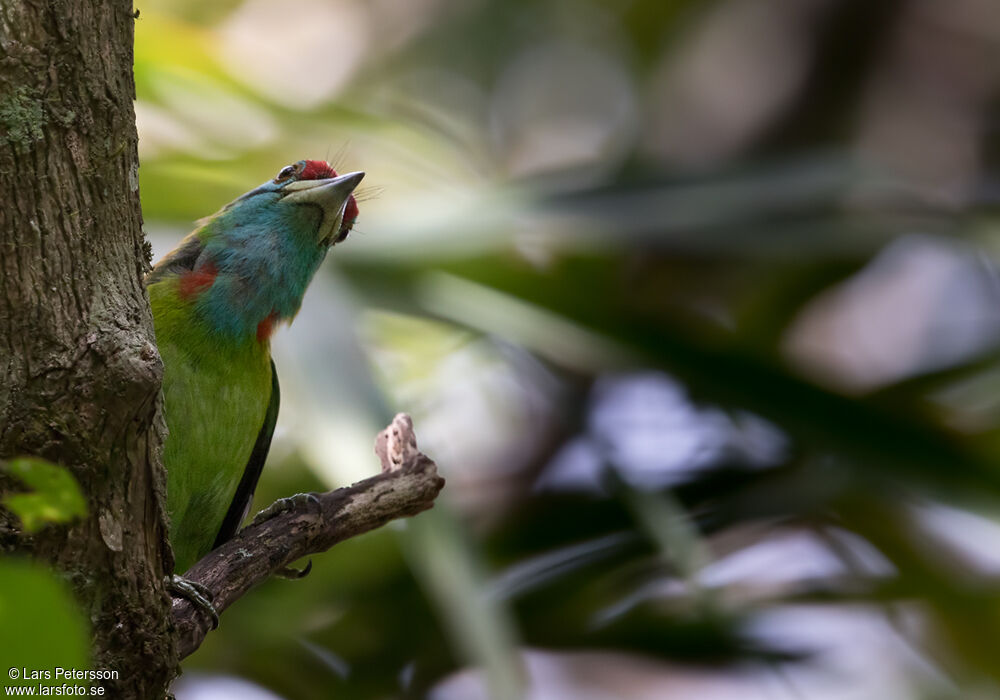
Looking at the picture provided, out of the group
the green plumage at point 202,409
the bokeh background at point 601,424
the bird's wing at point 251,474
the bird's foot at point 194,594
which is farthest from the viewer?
the bokeh background at point 601,424

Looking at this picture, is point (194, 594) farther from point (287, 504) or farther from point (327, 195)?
point (327, 195)

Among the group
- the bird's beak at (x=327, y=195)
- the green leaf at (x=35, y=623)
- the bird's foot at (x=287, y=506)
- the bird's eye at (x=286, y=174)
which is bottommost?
the green leaf at (x=35, y=623)

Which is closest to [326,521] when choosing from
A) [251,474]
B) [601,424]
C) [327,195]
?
[251,474]

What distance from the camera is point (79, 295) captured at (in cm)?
176

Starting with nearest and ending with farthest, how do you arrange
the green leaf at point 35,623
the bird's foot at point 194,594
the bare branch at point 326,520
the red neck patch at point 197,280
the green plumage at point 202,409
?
the green leaf at point 35,623 → the bird's foot at point 194,594 → the bare branch at point 326,520 → the green plumage at point 202,409 → the red neck patch at point 197,280

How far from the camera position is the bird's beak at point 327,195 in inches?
132

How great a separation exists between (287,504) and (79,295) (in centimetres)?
95

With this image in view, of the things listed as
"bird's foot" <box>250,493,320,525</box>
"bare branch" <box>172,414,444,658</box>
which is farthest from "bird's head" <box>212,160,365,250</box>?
"bare branch" <box>172,414,444,658</box>

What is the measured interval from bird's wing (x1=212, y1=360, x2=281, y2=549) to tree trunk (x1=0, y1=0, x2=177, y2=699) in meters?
1.62

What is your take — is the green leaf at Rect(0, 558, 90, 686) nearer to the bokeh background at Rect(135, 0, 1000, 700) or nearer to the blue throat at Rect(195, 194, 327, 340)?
the bokeh background at Rect(135, 0, 1000, 700)

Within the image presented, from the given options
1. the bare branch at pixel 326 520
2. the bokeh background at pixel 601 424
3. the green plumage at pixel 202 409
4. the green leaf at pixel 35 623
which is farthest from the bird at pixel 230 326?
the green leaf at pixel 35 623

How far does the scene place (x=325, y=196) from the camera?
11.1ft

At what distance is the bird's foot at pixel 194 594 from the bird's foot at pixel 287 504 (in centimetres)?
34

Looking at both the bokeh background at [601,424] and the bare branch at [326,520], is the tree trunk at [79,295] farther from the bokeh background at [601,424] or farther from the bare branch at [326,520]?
the bokeh background at [601,424]
